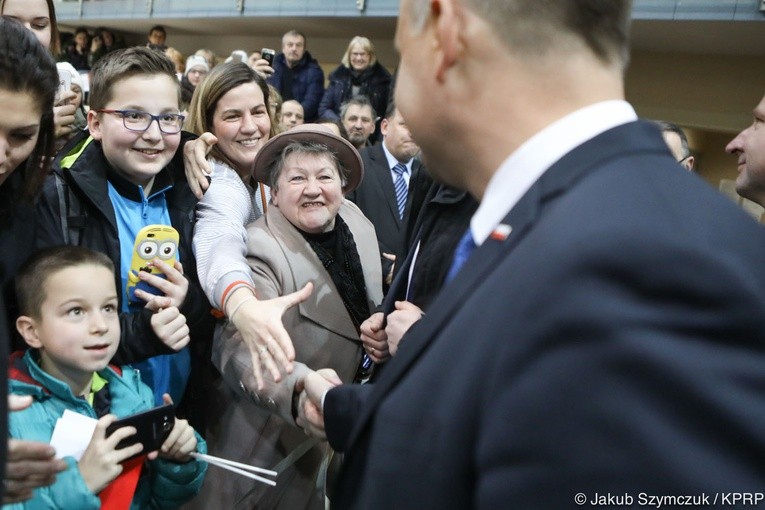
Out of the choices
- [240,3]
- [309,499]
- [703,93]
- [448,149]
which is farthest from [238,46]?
[448,149]

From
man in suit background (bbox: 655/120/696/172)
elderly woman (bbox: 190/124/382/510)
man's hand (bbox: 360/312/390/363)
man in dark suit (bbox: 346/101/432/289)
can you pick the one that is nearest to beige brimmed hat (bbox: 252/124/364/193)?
elderly woman (bbox: 190/124/382/510)

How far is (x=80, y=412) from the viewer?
1.94m

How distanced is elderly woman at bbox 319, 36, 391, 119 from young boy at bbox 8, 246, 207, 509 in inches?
254

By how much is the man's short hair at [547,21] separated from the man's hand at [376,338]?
144 cm

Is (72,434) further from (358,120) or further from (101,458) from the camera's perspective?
(358,120)

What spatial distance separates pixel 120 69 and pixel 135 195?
1.41 feet

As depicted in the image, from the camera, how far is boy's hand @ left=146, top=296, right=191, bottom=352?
6.95ft

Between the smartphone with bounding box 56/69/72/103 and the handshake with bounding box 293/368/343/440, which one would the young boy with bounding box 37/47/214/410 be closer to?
the handshake with bounding box 293/368/343/440

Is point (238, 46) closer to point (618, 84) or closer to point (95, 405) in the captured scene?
point (95, 405)

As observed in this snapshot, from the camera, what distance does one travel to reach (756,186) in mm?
2338

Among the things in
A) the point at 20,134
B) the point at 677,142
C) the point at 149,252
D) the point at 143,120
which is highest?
the point at 677,142

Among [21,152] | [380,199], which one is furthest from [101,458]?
[380,199]

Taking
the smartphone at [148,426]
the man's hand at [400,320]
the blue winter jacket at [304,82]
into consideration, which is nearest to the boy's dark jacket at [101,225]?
the smartphone at [148,426]

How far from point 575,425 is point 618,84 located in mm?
526
